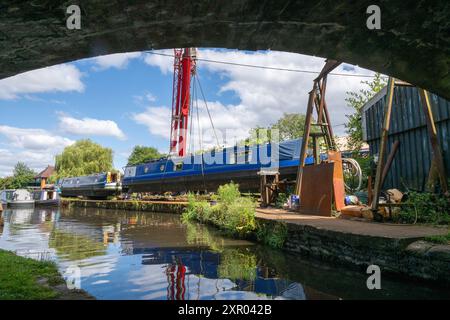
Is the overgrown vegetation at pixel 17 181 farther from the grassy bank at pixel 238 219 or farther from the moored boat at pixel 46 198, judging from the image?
the grassy bank at pixel 238 219

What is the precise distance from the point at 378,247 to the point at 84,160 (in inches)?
1682

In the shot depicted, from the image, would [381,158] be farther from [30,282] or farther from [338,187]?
[30,282]

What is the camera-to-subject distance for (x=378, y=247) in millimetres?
4879

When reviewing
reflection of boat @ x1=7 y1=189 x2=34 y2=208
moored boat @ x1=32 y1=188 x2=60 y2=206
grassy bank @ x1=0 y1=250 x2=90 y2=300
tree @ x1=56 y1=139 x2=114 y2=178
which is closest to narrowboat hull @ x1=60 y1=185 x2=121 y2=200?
moored boat @ x1=32 y1=188 x2=60 y2=206

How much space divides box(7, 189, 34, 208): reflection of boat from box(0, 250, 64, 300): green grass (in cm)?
2812

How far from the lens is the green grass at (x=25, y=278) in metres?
3.75

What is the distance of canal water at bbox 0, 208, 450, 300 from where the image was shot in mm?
4586

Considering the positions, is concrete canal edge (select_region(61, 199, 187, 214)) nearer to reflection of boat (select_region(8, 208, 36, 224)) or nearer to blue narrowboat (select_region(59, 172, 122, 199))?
blue narrowboat (select_region(59, 172, 122, 199))

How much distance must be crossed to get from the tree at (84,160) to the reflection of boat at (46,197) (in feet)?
25.1

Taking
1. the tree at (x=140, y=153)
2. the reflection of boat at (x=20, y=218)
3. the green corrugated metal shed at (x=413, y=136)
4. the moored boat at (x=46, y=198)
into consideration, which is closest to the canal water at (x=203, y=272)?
the green corrugated metal shed at (x=413, y=136)

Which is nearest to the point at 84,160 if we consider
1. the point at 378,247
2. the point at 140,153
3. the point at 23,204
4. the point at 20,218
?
the point at 23,204

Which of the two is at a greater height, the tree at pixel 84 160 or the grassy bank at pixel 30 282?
the tree at pixel 84 160

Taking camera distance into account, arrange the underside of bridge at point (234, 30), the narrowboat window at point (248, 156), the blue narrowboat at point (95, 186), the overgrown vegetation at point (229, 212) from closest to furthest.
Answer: the underside of bridge at point (234, 30) → the overgrown vegetation at point (229, 212) → the narrowboat window at point (248, 156) → the blue narrowboat at point (95, 186)
